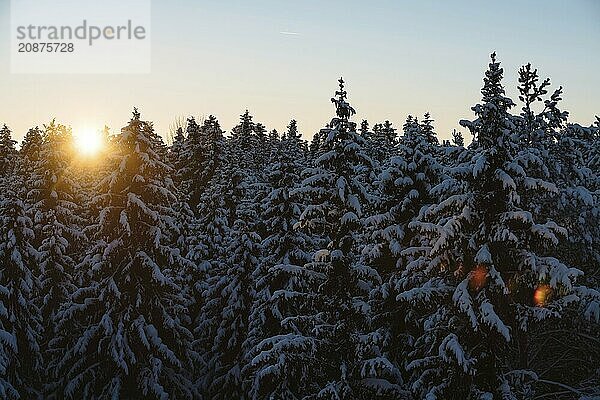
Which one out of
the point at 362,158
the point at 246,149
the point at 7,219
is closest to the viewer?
the point at 362,158

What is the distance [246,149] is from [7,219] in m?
45.6

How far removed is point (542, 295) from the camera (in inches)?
606

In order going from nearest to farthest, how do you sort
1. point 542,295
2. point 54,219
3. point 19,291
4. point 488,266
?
1. point 488,266
2. point 542,295
3. point 19,291
4. point 54,219

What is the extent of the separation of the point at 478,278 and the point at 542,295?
1.98 meters

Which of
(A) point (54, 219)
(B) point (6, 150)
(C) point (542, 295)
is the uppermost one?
(B) point (6, 150)

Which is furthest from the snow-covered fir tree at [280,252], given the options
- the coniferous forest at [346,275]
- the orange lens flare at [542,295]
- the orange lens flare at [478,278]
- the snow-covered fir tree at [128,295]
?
the orange lens flare at [542,295]

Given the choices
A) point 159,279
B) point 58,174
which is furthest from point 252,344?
point 58,174

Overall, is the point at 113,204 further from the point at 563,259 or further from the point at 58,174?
the point at 563,259

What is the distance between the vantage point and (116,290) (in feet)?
73.8

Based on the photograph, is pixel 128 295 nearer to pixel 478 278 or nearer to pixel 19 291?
pixel 19 291

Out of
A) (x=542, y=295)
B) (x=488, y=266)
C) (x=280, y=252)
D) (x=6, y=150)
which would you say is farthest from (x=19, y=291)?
(x=6, y=150)

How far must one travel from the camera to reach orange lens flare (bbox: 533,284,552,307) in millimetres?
15108

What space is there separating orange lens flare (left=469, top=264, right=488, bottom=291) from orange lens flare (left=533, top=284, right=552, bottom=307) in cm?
156

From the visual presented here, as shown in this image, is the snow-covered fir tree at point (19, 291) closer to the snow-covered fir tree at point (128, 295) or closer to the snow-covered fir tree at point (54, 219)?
the snow-covered fir tree at point (54, 219)
